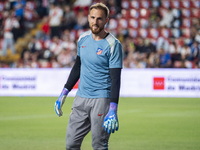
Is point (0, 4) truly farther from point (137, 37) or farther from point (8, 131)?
point (8, 131)

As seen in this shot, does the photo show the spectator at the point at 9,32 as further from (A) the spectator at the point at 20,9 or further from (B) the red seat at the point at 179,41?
(B) the red seat at the point at 179,41

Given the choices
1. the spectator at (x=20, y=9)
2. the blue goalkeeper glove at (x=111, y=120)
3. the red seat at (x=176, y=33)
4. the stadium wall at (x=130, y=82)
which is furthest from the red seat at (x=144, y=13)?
the blue goalkeeper glove at (x=111, y=120)

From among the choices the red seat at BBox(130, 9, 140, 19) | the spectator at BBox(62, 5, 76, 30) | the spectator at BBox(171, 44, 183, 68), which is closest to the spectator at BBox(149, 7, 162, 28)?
the red seat at BBox(130, 9, 140, 19)

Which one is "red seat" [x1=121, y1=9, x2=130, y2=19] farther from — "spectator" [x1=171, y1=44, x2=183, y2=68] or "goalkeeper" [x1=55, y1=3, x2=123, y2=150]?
"goalkeeper" [x1=55, y1=3, x2=123, y2=150]

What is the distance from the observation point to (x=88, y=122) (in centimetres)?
484

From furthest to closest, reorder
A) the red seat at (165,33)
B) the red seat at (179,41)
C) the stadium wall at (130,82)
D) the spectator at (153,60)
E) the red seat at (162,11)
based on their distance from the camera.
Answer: the red seat at (162,11)
the red seat at (165,33)
the red seat at (179,41)
the spectator at (153,60)
the stadium wall at (130,82)

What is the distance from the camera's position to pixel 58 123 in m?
10.7

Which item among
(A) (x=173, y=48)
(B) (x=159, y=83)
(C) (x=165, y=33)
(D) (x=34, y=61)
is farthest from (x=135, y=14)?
(B) (x=159, y=83)

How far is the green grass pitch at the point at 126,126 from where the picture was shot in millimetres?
7820

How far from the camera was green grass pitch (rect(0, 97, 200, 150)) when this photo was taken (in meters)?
7.82

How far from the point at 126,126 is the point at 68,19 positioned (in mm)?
13927

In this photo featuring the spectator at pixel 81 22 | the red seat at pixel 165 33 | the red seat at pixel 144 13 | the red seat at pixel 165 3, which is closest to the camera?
the red seat at pixel 165 33

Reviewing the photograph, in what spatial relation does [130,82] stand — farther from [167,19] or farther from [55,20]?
[55,20]

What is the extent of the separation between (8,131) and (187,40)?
44.4ft
